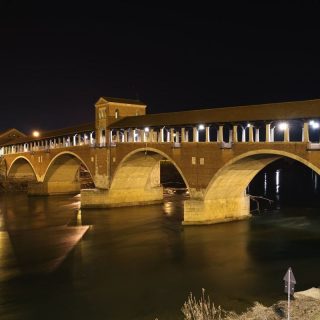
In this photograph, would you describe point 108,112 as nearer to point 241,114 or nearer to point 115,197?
point 115,197

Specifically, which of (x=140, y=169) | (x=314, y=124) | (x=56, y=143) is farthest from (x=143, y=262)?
(x=56, y=143)

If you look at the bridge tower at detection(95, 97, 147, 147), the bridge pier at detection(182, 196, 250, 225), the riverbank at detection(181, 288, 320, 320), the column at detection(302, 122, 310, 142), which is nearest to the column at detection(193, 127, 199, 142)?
the bridge pier at detection(182, 196, 250, 225)

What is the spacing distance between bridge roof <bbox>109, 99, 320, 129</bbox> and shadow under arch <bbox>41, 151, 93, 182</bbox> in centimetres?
1652

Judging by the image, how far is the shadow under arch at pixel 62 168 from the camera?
158 feet

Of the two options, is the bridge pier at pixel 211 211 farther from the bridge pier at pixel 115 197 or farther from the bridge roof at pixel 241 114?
the bridge pier at pixel 115 197

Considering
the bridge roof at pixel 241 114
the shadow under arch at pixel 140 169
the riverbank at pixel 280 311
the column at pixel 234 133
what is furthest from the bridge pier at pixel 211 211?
the riverbank at pixel 280 311

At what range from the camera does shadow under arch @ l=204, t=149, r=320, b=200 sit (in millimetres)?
24125

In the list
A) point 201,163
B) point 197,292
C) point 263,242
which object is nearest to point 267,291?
point 197,292

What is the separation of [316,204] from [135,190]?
→ 1612cm

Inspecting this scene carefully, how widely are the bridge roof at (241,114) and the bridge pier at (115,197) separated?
6.91 meters

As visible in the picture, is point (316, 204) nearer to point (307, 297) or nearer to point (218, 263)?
point (218, 263)

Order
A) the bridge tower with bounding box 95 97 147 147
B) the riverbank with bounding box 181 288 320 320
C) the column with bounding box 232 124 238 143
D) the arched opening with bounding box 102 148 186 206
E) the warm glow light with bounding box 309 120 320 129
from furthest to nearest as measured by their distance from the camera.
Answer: the bridge tower with bounding box 95 97 147 147 < the arched opening with bounding box 102 148 186 206 < the column with bounding box 232 124 238 143 < the warm glow light with bounding box 309 120 320 129 < the riverbank with bounding box 181 288 320 320

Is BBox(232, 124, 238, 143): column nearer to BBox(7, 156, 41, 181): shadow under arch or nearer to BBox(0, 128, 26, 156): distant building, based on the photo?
BBox(7, 156, 41, 181): shadow under arch

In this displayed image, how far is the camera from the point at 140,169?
37250 millimetres
